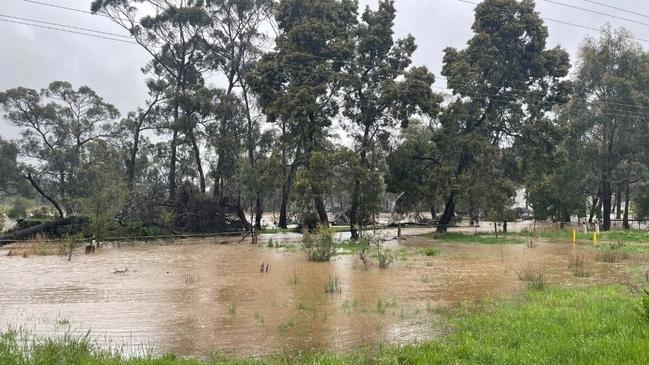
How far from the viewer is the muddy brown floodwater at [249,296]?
8906 mm

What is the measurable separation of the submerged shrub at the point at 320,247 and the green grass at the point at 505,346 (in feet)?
40.3

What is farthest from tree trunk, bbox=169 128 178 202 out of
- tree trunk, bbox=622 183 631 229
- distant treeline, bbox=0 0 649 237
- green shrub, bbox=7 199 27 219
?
tree trunk, bbox=622 183 631 229

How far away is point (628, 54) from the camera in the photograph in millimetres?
39469

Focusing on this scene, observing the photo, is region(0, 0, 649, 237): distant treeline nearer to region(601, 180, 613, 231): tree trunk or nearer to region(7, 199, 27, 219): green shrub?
region(601, 180, 613, 231): tree trunk

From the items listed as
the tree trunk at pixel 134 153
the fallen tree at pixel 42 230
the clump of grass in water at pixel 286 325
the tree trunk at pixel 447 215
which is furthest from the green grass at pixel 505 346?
the tree trunk at pixel 134 153

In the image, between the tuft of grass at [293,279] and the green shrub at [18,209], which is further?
the green shrub at [18,209]

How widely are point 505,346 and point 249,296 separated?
24.6ft

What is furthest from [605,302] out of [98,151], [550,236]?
[98,151]

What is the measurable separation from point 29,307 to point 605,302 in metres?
12.1

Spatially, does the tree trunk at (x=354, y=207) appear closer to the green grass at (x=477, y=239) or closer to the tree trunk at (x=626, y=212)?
the green grass at (x=477, y=239)

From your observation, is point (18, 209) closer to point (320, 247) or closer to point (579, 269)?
point (320, 247)

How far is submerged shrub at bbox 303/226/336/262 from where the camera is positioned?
2123 centimetres

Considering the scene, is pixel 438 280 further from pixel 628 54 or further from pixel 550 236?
pixel 628 54

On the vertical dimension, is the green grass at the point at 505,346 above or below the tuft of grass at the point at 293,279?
above
